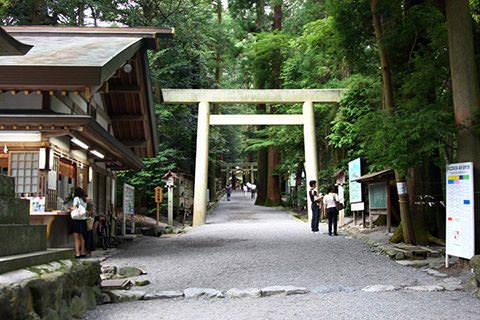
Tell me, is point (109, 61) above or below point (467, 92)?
above

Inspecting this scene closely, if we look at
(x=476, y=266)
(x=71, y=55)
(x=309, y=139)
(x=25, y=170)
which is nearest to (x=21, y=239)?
(x=71, y=55)

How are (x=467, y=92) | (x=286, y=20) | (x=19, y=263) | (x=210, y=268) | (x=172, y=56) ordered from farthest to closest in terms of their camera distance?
(x=286, y=20), (x=172, y=56), (x=210, y=268), (x=467, y=92), (x=19, y=263)

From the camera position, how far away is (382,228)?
12.7m

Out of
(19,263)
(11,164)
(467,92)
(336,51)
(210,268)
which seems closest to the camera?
(19,263)

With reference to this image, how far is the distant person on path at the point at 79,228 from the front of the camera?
27.2 feet

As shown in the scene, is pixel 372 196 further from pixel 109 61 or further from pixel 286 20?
pixel 286 20

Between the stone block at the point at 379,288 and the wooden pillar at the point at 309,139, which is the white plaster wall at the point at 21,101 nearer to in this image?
the stone block at the point at 379,288

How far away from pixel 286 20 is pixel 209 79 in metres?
8.31

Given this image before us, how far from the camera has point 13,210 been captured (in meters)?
4.27

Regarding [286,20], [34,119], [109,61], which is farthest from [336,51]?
[286,20]

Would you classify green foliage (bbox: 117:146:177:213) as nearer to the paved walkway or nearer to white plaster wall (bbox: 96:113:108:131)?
white plaster wall (bbox: 96:113:108:131)

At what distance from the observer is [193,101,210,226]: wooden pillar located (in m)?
16.8

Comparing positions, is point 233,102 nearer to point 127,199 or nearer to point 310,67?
point 310,67

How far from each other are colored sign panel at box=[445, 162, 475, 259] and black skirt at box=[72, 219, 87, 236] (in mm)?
6917
